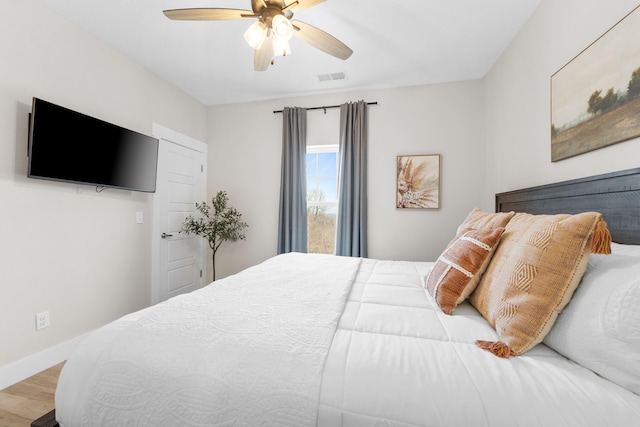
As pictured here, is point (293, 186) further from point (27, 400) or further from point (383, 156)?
point (27, 400)

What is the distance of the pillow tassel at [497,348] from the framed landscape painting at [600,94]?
118 cm

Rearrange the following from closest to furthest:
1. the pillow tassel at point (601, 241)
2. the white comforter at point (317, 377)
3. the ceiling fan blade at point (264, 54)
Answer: the white comforter at point (317, 377), the pillow tassel at point (601, 241), the ceiling fan blade at point (264, 54)

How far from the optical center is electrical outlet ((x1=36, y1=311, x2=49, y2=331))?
6.28 ft

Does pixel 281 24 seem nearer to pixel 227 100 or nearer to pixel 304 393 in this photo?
pixel 304 393

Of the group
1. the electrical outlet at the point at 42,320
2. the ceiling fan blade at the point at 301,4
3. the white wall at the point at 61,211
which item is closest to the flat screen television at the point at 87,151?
the white wall at the point at 61,211

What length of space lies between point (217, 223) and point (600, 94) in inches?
141

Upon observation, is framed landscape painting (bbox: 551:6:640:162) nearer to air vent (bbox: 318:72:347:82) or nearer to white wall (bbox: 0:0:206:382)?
air vent (bbox: 318:72:347:82)

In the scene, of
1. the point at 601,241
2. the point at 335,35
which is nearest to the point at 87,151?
the point at 335,35

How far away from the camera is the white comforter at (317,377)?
63 centimetres

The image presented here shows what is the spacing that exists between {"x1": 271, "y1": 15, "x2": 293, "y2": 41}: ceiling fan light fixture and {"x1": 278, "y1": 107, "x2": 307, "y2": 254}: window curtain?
5.85ft

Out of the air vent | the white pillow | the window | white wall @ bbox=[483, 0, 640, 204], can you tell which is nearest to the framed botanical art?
white wall @ bbox=[483, 0, 640, 204]

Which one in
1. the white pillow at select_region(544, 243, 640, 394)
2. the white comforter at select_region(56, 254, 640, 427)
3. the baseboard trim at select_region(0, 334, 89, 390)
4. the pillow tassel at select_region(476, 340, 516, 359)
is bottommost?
the baseboard trim at select_region(0, 334, 89, 390)

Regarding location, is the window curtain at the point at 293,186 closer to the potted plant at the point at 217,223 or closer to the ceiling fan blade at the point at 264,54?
the potted plant at the point at 217,223

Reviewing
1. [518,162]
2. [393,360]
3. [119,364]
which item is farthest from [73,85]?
[518,162]
